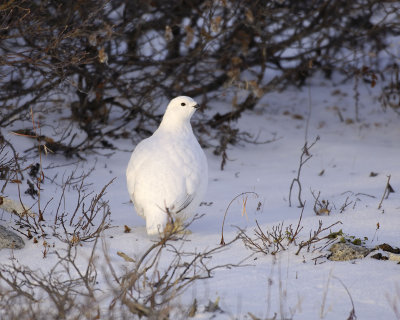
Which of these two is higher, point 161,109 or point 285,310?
point 161,109

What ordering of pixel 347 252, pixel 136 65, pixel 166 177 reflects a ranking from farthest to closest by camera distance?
pixel 136 65, pixel 166 177, pixel 347 252

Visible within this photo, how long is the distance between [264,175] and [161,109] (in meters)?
2.20

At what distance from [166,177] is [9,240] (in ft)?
3.45

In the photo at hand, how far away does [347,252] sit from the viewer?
341 cm

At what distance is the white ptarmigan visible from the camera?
3781 millimetres

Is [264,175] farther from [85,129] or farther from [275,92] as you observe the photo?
[275,92]

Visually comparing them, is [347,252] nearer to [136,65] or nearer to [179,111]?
[179,111]

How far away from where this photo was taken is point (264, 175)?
6047 mm

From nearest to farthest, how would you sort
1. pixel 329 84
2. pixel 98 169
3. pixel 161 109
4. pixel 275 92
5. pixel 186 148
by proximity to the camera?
pixel 186 148, pixel 98 169, pixel 161 109, pixel 275 92, pixel 329 84

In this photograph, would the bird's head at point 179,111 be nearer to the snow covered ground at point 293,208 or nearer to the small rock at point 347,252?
the snow covered ground at point 293,208

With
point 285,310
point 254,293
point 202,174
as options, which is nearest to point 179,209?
point 202,174

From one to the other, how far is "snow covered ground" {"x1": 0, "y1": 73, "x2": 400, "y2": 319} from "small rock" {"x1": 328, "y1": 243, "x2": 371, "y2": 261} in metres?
0.05

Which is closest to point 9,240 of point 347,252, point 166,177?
point 166,177

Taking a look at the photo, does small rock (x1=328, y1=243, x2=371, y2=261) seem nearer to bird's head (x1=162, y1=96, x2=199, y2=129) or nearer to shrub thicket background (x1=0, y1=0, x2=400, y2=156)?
bird's head (x1=162, y1=96, x2=199, y2=129)
